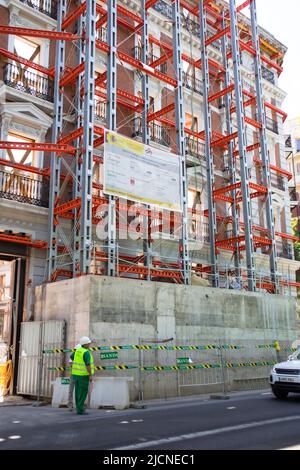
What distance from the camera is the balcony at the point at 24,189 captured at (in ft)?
56.6

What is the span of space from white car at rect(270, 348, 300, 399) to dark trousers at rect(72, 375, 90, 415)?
17.5 feet

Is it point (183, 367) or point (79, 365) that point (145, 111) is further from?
point (79, 365)

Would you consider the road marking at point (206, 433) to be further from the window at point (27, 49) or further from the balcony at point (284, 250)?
the balcony at point (284, 250)

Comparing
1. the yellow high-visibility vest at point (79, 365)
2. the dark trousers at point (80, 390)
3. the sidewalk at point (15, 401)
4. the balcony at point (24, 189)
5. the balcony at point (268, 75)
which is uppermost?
the balcony at point (268, 75)

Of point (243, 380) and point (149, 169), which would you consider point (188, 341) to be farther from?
point (149, 169)

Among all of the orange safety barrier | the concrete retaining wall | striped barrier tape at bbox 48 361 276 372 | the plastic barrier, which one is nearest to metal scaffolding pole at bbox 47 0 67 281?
the concrete retaining wall

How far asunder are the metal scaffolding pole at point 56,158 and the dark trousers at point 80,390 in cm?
659

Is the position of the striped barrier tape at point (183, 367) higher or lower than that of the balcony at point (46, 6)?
lower

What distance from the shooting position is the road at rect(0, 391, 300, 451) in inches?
286

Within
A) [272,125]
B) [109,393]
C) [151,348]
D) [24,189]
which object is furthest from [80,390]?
[272,125]

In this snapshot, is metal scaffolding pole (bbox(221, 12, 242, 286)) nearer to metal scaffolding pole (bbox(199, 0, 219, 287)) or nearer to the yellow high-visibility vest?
metal scaffolding pole (bbox(199, 0, 219, 287))

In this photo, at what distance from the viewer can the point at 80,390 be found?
1102 centimetres

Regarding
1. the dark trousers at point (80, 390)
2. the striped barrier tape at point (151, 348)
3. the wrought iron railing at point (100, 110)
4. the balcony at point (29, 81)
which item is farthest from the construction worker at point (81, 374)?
the wrought iron railing at point (100, 110)
